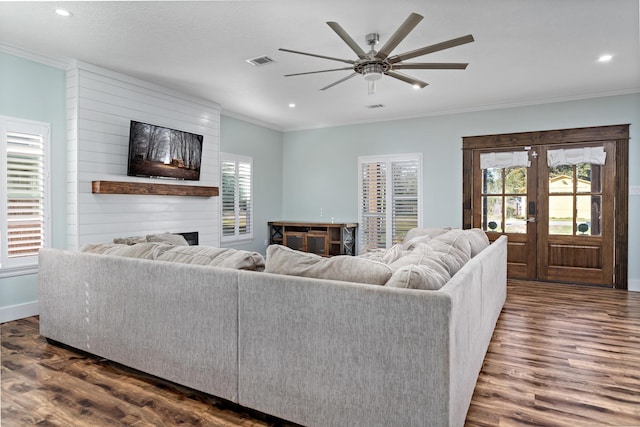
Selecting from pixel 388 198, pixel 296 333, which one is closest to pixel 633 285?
pixel 388 198

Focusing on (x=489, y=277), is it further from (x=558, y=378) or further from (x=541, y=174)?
(x=541, y=174)

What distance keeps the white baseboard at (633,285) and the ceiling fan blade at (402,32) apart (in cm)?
474

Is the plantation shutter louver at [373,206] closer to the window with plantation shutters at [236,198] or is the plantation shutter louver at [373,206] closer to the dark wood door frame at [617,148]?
the window with plantation shutters at [236,198]

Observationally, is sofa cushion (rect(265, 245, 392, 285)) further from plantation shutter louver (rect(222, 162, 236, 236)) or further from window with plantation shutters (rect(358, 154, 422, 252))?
window with plantation shutters (rect(358, 154, 422, 252))

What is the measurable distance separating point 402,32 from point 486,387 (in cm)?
236

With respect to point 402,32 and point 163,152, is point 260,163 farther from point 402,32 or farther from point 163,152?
point 402,32

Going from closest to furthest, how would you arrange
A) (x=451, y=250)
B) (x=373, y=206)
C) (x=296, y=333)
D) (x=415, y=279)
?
1. (x=415, y=279)
2. (x=296, y=333)
3. (x=451, y=250)
4. (x=373, y=206)

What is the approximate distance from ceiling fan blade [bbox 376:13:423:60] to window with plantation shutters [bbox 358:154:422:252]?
143 inches

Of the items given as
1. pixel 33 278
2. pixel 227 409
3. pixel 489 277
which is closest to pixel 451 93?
pixel 489 277

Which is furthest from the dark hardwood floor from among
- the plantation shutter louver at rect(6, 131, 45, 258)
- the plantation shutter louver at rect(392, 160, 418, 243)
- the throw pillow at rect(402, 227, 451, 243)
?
the plantation shutter louver at rect(392, 160, 418, 243)

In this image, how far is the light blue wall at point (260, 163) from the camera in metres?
6.30

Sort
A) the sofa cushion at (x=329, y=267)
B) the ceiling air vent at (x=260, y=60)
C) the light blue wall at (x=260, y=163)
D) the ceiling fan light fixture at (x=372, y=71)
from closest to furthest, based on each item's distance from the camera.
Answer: the sofa cushion at (x=329, y=267), the ceiling fan light fixture at (x=372, y=71), the ceiling air vent at (x=260, y=60), the light blue wall at (x=260, y=163)

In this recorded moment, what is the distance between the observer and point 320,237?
6.53 m

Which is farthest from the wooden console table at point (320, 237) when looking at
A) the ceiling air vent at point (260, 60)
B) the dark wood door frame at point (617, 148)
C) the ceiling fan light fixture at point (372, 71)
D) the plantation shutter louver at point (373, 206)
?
the ceiling fan light fixture at point (372, 71)
